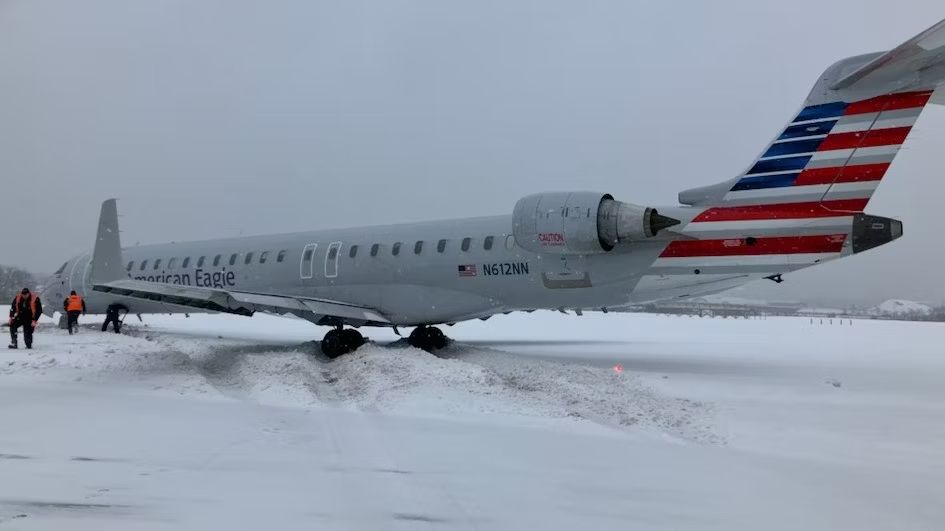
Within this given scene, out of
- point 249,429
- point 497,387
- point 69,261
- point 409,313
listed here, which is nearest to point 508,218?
point 409,313

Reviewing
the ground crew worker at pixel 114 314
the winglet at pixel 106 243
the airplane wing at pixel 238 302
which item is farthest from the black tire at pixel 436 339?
the ground crew worker at pixel 114 314

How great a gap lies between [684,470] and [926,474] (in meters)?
1.69

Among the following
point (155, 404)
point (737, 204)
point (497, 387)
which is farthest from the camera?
point (737, 204)

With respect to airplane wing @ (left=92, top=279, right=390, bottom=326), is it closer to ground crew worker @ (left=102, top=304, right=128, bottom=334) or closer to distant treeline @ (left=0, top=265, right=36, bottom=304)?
ground crew worker @ (left=102, top=304, right=128, bottom=334)

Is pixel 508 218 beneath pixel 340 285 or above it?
above

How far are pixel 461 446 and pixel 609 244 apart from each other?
7.32 metres

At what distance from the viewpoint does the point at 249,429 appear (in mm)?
6641

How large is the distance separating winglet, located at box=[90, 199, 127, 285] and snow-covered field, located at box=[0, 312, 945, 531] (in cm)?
227

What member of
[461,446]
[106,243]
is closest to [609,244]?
[461,446]

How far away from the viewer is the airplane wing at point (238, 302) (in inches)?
516

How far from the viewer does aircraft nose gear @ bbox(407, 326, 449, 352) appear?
648 inches

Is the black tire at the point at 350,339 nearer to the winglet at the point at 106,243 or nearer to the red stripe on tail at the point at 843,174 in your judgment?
the winglet at the point at 106,243

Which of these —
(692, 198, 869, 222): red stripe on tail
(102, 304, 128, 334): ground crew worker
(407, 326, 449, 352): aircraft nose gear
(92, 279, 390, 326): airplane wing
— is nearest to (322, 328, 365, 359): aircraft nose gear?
(92, 279, 390, 326): airplane wing

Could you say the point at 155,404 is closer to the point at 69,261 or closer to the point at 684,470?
the point at 684,470
